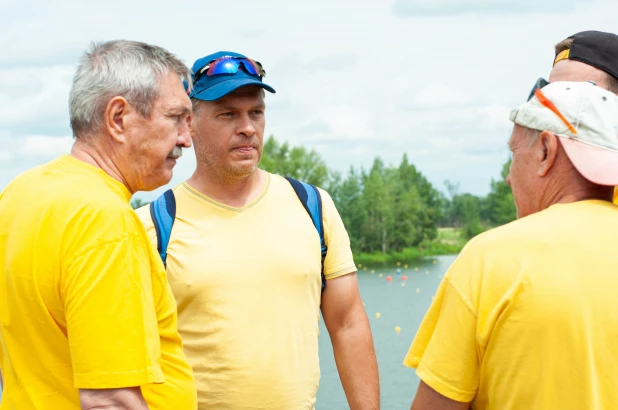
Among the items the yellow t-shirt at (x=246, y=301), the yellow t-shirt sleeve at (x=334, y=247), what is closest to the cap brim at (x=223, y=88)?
the yellow t-shirt at (x=246, y=301)

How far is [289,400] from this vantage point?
2818 mm

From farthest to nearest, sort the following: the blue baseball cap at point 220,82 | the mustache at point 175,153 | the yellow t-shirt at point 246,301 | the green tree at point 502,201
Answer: the green tree at point 502,201 → the blue baseball cap at point 220,82 → the yellow t-shirt at point 246,301 → the mustache at point 175,153

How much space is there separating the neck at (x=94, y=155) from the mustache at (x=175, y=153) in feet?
0.63

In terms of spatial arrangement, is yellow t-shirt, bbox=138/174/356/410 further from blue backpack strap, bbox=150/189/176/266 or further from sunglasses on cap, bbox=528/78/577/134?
sunglasses on cap, bbox=528/78/577/134

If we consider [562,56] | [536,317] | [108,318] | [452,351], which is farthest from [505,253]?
[562,56]

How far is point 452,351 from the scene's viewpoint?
1.82m

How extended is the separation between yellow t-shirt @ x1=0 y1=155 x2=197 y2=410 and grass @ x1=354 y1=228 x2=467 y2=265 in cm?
4503

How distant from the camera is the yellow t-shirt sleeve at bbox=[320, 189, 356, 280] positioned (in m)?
3.12

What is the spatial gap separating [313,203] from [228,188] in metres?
0.38

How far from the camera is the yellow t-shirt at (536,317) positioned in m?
1.71

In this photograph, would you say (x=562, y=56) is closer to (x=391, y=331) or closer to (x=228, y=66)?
(x=228, y=66)

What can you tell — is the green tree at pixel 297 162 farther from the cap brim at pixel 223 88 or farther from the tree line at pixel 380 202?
the cap brim at pixel 223 88

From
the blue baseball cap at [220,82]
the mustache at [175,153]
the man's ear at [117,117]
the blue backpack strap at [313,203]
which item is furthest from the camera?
the blue backpack strap at [313,203]

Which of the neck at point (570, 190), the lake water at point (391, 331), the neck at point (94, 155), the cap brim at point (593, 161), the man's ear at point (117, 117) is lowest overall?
the lake water at point (391, 331)
